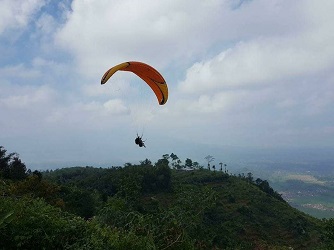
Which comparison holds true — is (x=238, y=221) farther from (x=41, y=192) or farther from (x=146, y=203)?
(x=41, y=192)

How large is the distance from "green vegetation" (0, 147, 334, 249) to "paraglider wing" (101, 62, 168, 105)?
4.53 metres

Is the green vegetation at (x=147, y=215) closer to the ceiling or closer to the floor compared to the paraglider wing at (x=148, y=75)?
closer to the floor

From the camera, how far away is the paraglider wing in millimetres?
12695

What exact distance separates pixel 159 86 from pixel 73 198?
59.4 ft

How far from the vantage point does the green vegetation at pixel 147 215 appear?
962 centimetres

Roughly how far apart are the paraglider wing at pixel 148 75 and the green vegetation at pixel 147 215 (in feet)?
14.9

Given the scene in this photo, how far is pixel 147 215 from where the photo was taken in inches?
448

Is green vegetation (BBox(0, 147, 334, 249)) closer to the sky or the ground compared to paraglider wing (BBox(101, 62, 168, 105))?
closer to the ground

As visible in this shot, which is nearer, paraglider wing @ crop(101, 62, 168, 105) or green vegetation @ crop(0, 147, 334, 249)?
green vegetation @ crop(0, 147, 334, 249)

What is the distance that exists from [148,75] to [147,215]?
5.72 meters

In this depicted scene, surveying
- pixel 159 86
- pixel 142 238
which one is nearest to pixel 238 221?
pixel 159 86

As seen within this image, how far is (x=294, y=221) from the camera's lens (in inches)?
2004

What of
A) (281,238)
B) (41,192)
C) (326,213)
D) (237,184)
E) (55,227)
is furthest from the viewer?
(326,213)

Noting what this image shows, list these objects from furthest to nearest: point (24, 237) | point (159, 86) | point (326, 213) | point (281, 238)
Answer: point (326, 213), point (281, 238), point (159, 86), point (24, 237)
